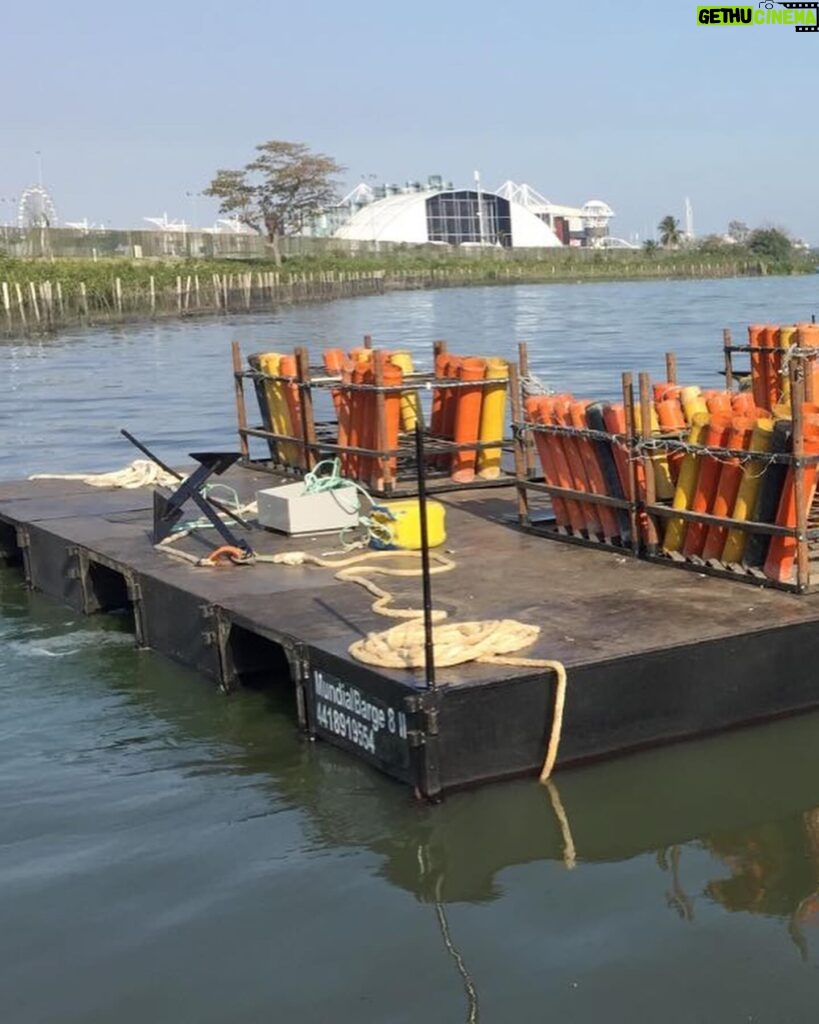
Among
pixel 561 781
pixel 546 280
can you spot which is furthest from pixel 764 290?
pixel 561 781

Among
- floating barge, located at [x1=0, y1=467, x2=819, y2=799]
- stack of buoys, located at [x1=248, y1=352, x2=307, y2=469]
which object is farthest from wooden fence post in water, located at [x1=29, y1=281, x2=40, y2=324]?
floating barge, located at [x1=0, y1=467, x2=819, y2=799]

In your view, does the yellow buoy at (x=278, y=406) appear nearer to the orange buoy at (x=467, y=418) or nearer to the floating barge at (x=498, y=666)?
the orange buoy at (x=467, y=418)

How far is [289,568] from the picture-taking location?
1040cm

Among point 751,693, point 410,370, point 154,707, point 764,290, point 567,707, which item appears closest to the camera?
point 567,707

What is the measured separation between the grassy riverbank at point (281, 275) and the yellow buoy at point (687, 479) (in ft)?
205

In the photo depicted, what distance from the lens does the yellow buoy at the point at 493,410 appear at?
13227mm

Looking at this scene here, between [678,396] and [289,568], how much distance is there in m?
3.01

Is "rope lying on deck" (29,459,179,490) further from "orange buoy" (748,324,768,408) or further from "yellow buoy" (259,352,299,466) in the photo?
"orange buoy" (748,324,768,408)

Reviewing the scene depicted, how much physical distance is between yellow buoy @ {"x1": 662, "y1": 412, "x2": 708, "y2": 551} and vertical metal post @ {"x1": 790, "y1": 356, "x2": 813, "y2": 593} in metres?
0.83

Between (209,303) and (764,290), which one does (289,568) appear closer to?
(209,303)

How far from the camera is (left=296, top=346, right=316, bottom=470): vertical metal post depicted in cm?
1379

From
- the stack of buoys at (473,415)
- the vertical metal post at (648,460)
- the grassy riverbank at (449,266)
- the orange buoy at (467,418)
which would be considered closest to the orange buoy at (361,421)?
the stack of buoys at (473,415)

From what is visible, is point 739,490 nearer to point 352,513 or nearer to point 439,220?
point 352,513

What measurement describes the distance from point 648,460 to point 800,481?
1.40 m
